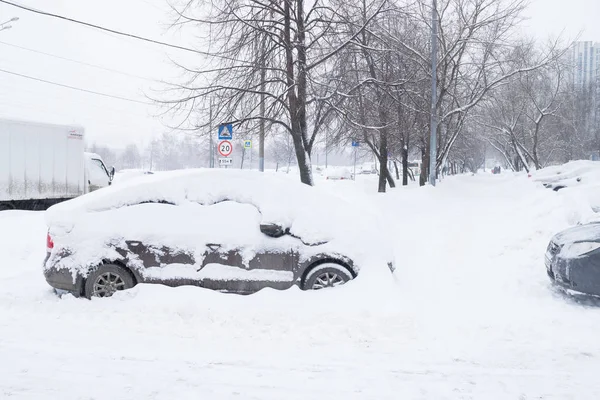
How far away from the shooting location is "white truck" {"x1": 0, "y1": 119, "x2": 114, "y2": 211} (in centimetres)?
1361

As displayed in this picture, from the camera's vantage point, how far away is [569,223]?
9711 millimetres

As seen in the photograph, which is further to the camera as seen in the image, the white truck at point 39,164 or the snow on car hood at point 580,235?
the white truck at point 39,164

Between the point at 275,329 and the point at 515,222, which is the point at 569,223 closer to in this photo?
the point at 515,222

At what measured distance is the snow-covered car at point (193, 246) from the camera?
5.64m

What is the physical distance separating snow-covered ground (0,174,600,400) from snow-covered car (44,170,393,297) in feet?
0.75

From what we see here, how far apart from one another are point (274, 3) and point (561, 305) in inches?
424

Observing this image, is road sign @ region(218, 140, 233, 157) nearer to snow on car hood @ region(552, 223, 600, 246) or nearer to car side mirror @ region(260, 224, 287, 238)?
car side mirror @ region(260, 224, 287, 238)

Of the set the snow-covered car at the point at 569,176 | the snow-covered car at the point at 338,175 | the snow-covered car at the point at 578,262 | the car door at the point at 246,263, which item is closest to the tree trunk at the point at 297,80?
the car door at the point at 246,263

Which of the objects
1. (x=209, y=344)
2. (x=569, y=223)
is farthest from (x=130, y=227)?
(x=569, y=223)

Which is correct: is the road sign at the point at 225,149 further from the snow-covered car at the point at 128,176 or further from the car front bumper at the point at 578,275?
the car front bumper at the point at 578,275

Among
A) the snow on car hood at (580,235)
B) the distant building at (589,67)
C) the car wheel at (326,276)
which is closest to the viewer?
the car wheel at (326,276)

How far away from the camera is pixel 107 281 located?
5.65m

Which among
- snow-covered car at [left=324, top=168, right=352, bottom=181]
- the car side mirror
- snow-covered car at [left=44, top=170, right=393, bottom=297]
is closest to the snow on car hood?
snow-covered car at [left=44, top=170, right=393, bottom=297]

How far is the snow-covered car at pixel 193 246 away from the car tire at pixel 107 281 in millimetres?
12
